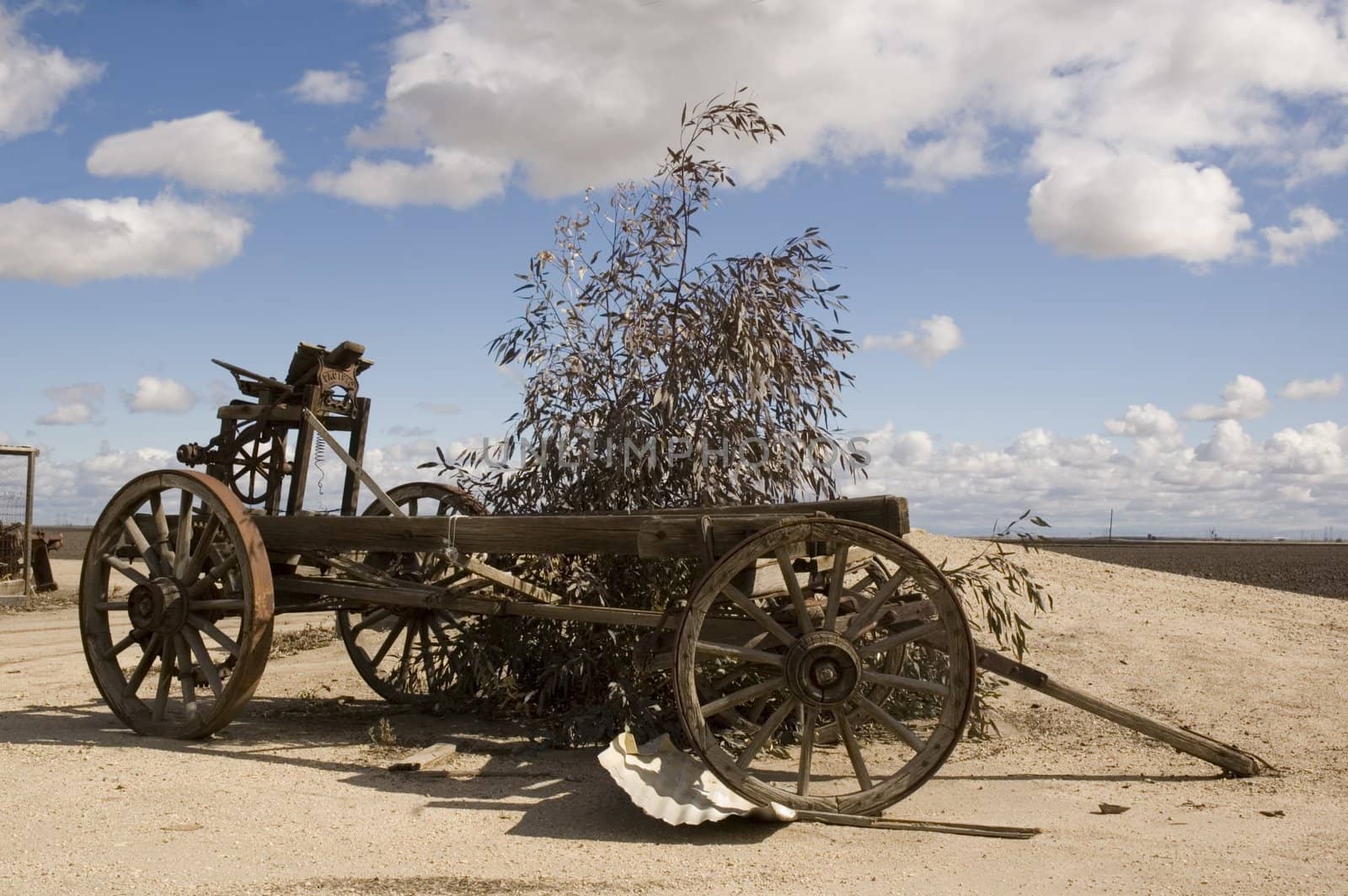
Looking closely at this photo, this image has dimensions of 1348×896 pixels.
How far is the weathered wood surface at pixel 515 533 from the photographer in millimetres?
5488

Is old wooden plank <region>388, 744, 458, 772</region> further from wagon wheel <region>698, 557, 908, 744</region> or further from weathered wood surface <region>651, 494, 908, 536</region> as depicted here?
weathered wood surface <region>651, 494, 908, 536</region>

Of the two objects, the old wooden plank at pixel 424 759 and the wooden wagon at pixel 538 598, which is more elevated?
the wooden wagon at pixel 538 598

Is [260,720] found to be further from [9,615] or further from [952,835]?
[9,615]

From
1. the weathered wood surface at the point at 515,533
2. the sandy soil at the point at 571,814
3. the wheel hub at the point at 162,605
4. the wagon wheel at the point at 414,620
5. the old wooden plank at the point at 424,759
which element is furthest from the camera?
the wagon wheel at the point at 414,620

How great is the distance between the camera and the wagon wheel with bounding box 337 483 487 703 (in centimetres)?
792

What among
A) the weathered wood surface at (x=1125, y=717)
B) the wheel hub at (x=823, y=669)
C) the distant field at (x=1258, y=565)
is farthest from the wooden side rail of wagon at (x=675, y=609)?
the distant field at (x=1258, y=565)

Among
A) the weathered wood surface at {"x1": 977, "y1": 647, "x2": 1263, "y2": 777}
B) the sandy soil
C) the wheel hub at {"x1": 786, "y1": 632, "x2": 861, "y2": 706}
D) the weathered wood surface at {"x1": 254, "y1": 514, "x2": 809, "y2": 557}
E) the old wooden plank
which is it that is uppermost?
the weathered wood surface at {"x1": 254, "y1": 514, "x2": 809, "y2": 557}

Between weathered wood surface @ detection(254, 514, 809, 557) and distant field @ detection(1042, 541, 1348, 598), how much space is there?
21346 millimetres

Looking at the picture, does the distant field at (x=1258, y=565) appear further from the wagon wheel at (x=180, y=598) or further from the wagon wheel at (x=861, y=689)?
the wagon wheel at (x=180, y=598)

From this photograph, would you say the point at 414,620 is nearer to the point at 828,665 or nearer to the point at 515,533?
the point at 515,533

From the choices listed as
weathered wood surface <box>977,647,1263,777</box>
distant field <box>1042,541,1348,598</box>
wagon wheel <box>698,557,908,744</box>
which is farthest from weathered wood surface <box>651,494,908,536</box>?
distant field <box>1042,541,1348,598</box>

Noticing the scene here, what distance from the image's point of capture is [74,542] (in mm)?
50781

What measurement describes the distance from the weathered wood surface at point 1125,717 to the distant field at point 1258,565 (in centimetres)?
1902

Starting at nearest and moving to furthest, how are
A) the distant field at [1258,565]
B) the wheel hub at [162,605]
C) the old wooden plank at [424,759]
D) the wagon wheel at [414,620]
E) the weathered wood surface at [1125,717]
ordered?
1. the weathered wood surface at [1125,717]
2. the old wooden plank at [424,759]
3. the wheel hub at [162,605]
4. the wagon wheel at [414,620]
5. the distant field at [1258,565]
